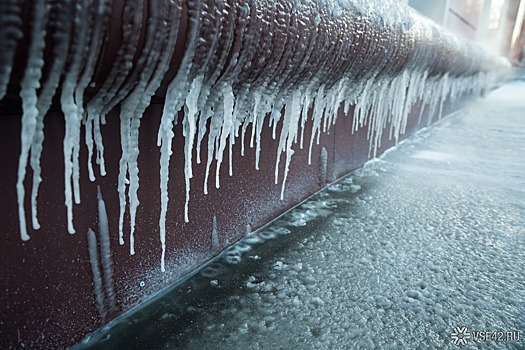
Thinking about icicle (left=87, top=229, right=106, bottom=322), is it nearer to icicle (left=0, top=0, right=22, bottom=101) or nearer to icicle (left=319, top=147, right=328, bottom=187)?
icicle (left=0, top=0, right=22, bottom=101)

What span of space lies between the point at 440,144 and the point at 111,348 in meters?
4.31

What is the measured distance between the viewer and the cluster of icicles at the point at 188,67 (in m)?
0.75

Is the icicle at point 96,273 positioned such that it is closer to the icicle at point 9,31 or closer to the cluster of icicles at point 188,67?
the cluster of icicles at point 188,67

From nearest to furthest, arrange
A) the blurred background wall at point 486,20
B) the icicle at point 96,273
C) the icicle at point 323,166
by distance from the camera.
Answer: the icicle at point 96,273, the icicle at point 323,166, the blurred background wall at point 486,20

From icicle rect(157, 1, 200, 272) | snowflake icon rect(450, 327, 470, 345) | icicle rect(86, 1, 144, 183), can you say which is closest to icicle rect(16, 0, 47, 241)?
icicle rect(86, 1, 144, 183)

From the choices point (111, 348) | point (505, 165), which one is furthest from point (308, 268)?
point (505, 165)

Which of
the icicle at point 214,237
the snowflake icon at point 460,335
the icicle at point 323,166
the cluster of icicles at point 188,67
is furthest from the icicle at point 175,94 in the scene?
the icicle at point 323,166

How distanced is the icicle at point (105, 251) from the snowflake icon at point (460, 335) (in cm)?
115

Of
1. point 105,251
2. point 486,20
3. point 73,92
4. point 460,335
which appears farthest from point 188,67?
point 486,20

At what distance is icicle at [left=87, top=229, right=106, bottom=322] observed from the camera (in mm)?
1207

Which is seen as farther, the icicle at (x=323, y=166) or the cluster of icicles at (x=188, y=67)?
the icicle at (x=323, y=166)

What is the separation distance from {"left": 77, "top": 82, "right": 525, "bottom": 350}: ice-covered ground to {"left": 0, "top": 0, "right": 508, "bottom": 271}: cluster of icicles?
13.5 inches

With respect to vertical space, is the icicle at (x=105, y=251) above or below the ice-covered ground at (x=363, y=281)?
above

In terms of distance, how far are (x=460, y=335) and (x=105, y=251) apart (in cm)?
122
